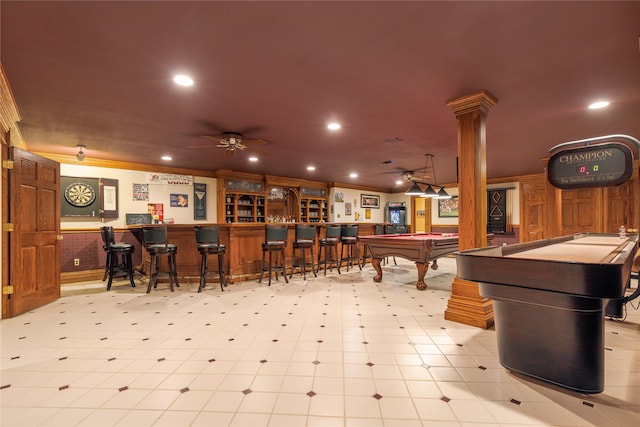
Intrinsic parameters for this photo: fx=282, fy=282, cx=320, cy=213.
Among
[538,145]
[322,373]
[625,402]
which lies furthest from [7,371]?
[538,145]

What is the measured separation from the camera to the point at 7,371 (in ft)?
8.03

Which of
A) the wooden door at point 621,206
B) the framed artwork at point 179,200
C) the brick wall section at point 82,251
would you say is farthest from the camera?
the framed artwork at point 179,200

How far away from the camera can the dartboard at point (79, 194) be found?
6.34m

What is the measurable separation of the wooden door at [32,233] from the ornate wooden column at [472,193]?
232 inches

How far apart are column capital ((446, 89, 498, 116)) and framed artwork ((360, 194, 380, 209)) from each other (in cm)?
859

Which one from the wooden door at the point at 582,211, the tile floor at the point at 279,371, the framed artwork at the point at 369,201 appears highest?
the framed artwork at the point at 369,201

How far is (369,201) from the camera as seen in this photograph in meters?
12.4

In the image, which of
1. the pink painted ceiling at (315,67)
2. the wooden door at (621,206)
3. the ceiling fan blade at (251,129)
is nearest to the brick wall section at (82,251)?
the pink painted ceiling at (315,67)

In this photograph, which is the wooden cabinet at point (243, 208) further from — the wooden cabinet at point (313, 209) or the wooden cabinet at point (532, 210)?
the wooden cabinet at point (532, 210)

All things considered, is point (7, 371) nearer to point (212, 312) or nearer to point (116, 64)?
point (212, 312)

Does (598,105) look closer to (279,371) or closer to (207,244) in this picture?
(279,371)

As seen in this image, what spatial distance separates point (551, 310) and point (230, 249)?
5.11 meters

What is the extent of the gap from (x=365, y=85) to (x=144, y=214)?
6.63m

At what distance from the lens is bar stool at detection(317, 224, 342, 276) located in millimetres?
6613
